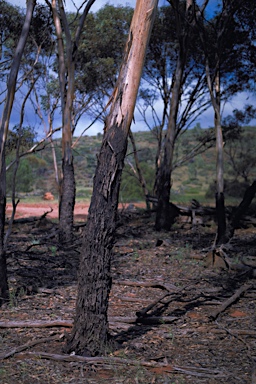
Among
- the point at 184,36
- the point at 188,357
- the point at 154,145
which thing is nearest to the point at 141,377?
the point at 188,357

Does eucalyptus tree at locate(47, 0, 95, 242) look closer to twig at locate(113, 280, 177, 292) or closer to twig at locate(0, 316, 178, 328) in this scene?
twig at locate(113, 280, 177, 292)

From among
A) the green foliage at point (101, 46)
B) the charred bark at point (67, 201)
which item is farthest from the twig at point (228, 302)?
the green foliage at point (101, 46)

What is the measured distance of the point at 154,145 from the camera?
5284 centimetres

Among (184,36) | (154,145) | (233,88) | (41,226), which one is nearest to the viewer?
(184,36)

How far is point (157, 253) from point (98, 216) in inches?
216

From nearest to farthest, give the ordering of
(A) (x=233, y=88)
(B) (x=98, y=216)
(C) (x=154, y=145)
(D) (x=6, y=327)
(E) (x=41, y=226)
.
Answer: (B) (x=98, y=216) → (D) (x=6, y=327) → (E) (x=41, y=226) → (A) (x=233, y=88) → (C) (x=154, y=145)

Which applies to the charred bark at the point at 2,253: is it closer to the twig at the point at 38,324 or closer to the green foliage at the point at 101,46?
the twig at the point at 38,324

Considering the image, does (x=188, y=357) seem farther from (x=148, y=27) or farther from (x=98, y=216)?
(x=148, y=27)

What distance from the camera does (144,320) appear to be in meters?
4.79

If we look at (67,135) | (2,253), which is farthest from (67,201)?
(2,253)

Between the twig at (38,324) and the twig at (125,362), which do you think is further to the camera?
the twig at (38,324)

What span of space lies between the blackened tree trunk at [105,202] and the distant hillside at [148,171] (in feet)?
64.7

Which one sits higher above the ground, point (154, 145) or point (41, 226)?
point (154, 145)

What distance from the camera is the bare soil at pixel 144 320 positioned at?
3.56m
